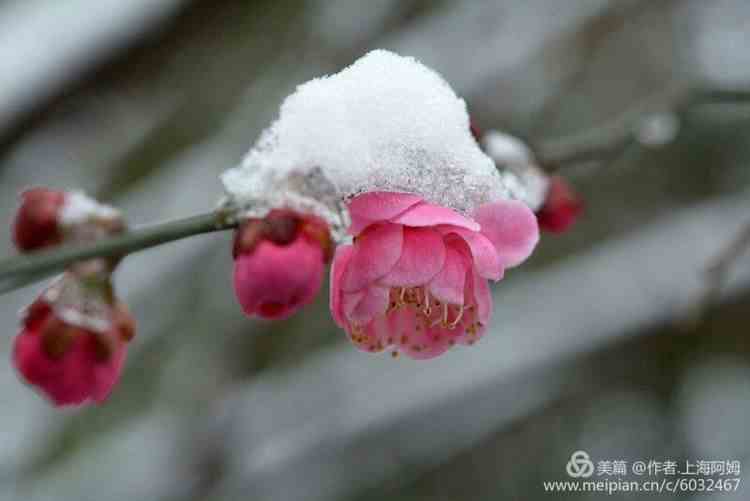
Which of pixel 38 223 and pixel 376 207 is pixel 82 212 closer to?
pixel 38 223

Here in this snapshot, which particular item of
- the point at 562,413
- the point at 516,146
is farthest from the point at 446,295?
the point at 562,413

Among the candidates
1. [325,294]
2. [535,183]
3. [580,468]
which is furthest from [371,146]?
[325,294]

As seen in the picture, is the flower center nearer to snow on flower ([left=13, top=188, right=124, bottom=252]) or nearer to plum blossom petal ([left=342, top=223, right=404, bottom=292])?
plum blossom petal ([left=342, top=223, right=404, bottom=292])

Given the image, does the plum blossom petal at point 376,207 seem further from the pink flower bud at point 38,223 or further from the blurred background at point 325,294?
the blurred background at point 325,294

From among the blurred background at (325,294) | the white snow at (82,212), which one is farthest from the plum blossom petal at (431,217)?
the blurred background at (325,294)

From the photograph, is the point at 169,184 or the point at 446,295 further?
the point at 169,184

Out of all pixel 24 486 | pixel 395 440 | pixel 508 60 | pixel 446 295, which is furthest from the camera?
pixel 395 440

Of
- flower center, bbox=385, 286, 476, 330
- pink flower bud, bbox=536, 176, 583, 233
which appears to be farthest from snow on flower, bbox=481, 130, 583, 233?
flower center, bbox=385, 286, 476, 330

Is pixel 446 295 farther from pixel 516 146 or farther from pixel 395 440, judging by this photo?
pixel 395 440
